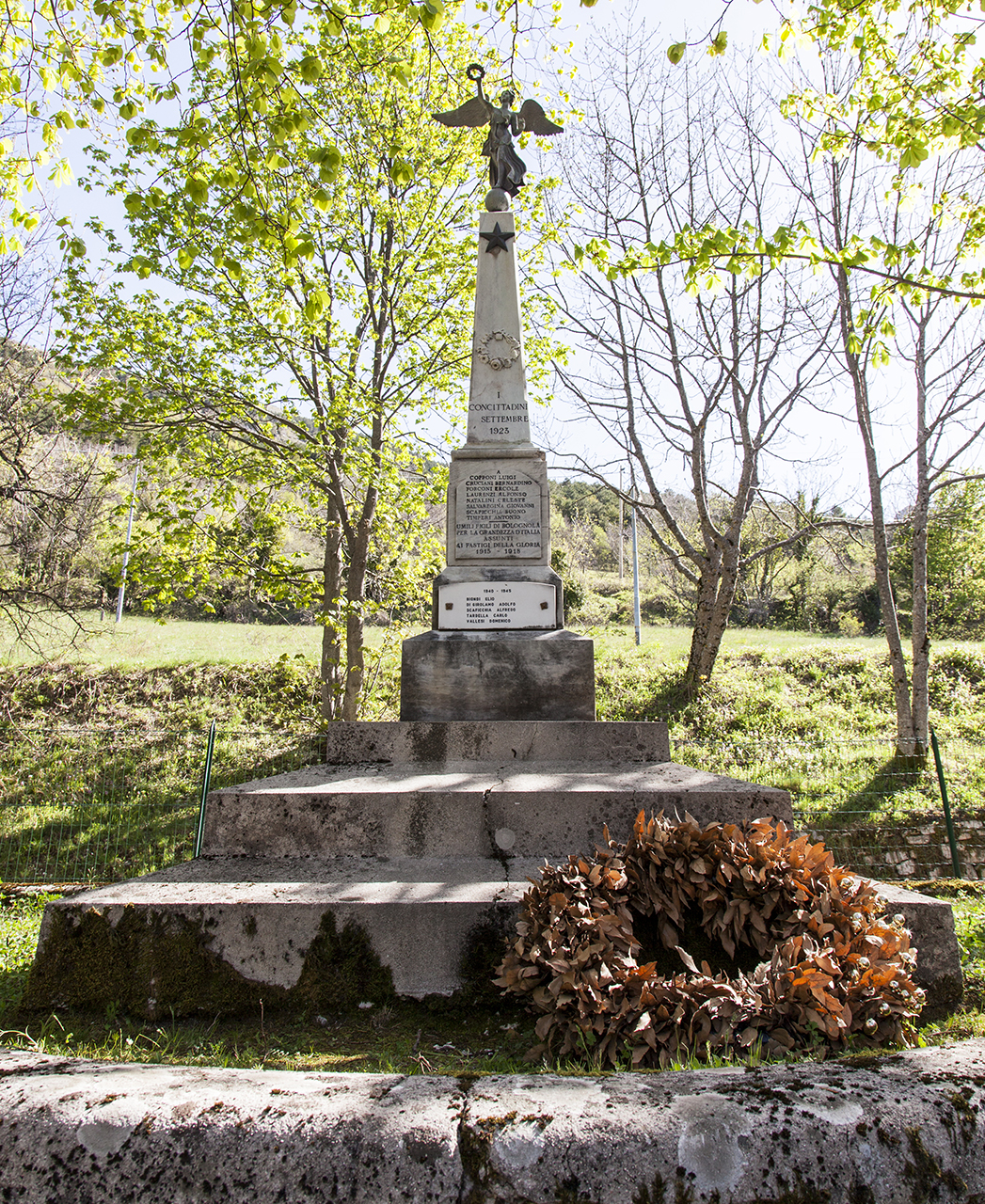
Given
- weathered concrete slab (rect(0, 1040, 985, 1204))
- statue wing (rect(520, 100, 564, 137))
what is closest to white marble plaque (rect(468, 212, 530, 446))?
statue wing (rect(520, 100, 564, 137))

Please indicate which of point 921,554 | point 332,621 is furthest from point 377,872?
point 921,554

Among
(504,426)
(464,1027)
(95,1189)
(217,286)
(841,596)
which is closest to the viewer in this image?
(95,1189)

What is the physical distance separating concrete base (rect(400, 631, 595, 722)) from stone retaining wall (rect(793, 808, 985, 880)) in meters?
3.60

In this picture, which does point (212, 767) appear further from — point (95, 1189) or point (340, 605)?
point (95, 1189)

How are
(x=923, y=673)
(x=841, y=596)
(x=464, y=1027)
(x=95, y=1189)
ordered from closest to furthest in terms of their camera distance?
(x=95, y=1189) < (x=464, y=1027) < (x=923, y=673) < (x=841, y=596)

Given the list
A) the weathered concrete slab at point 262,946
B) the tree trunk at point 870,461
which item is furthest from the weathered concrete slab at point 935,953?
the tree trunk at point 870,461

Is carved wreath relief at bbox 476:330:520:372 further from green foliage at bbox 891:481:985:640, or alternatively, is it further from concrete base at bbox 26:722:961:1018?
green foliage at bbox 891:481:985:640

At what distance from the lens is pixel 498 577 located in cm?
647

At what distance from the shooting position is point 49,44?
532 cm

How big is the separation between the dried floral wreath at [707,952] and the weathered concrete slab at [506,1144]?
2.25 feet

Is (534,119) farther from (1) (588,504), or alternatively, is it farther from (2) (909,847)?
(1) (588,504)

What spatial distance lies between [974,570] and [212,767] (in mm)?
23115

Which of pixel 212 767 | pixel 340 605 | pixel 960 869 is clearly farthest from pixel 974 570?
pixel 212 767

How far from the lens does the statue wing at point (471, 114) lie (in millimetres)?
7293
